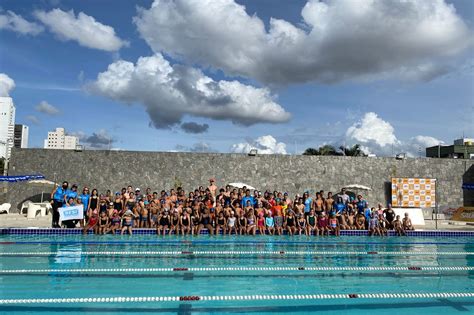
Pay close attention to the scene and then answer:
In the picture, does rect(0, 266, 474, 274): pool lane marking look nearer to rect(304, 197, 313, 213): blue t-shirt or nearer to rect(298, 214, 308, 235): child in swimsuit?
rect(298, 214, 308, 235): child in swimsuit

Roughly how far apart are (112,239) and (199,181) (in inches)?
327

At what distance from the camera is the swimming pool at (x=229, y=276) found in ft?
16.3

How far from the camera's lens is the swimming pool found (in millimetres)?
4973

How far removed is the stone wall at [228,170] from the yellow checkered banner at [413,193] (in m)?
0.33

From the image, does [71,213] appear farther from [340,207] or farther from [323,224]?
[340,207]

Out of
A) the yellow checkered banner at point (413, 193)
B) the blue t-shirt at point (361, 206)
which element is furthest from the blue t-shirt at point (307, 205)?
the yellow checkered banner at point (413, 193)

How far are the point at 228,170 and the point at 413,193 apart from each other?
8.98 meters

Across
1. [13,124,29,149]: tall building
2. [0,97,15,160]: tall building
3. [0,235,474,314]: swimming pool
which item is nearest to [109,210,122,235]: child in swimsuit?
[0,235,474,314]: swimming pool

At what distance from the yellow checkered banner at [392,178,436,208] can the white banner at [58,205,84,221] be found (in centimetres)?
1421

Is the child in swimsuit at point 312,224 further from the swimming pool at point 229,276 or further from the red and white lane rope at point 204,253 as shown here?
the red and white lane rope at point 204,253

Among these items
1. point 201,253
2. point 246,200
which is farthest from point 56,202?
point 246,200

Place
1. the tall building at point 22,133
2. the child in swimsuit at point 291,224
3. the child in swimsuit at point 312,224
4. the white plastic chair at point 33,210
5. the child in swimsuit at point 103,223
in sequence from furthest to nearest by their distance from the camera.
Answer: the tall building at point 22,133, the white plastic chair at point 33,210, the child in swimsuit at point 312,224, the child in swimsuit at point 291,224, the child in swimsuit at point 103,223

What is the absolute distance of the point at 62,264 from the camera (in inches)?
287

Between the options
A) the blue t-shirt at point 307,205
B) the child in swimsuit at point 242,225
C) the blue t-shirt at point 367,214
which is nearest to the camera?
the child in swimsuit at point 242,225
